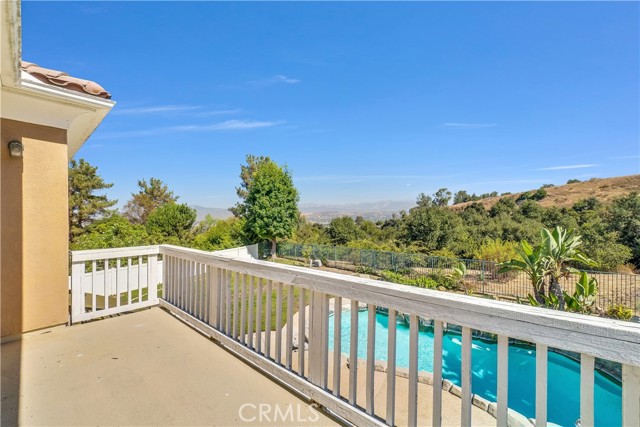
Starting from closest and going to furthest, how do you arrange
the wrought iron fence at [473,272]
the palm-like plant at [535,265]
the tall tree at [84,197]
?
the palm-like plant at [535,265]
the wrought iron fence at [473,272]
the tall tree at [84,197]

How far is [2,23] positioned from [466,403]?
282 centimetres

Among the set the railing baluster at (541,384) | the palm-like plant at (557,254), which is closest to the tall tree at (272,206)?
the palm-like plant at (557,254)

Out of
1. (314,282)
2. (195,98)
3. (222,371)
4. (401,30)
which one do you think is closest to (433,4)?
(401,30)

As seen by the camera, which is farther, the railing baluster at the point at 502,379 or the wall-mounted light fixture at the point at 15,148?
the wall-mounted light fixture at the point at 15,148

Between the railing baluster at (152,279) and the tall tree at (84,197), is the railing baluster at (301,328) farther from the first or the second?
the tall tree at (84,197)

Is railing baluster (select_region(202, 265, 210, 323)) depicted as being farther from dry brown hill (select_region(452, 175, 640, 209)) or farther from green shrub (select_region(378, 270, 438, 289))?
dry brown hill (select_region(452, 175, 640, 209))

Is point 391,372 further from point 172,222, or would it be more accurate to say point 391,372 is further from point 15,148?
point 172,222

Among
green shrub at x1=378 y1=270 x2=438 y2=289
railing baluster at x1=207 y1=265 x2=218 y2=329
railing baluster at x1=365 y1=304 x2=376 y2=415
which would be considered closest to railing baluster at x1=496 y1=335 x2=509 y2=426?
railing baluster at x1=365 y1=304 x2=376 y2=415

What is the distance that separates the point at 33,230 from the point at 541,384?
13.0 feet

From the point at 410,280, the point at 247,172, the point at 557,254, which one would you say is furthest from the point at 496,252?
the point at 247,172

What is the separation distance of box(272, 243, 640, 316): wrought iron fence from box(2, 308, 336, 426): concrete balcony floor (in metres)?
9.79

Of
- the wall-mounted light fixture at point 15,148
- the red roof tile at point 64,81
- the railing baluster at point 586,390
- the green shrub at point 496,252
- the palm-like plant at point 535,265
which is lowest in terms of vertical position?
the green shrub at point 496,252

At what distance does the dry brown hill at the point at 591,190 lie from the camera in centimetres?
2953

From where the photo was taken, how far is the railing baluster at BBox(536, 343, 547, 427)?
101cm
